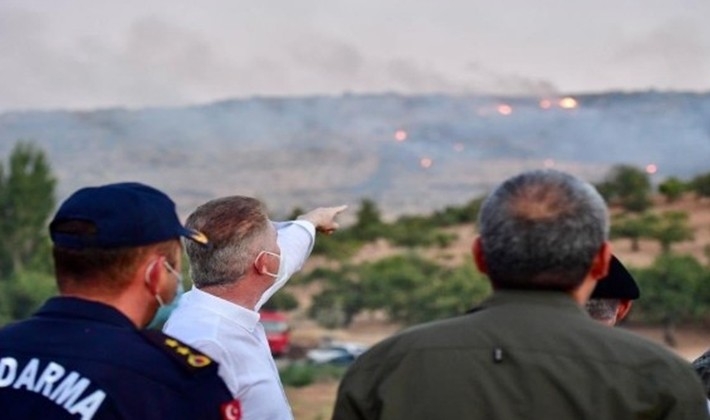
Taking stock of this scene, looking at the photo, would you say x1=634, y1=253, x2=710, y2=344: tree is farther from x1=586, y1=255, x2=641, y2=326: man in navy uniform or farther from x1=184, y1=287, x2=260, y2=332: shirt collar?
x1=184, y1=287, x2=260, y2=332: shirt collar

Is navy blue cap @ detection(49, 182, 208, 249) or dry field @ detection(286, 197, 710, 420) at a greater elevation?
navy blue cap @ detection(49, 182, 208, 249)

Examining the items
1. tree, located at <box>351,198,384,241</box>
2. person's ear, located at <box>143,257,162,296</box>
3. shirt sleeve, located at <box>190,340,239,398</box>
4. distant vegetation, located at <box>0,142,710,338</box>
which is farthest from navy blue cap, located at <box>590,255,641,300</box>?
tree, located at <box>351,198,384,241</box>

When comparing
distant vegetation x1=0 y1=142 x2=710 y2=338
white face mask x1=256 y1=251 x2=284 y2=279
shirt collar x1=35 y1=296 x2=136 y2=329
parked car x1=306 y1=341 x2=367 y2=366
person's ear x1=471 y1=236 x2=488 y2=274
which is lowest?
parked car x1=306 y1=341 x2=367 y2=366

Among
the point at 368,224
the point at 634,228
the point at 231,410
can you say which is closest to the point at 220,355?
the point at 231,410

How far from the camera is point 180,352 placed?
312 cm

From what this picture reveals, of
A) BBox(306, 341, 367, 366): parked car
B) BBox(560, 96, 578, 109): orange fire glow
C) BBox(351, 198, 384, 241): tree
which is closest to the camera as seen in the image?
BBox(306, 341, 367, 366): parked car

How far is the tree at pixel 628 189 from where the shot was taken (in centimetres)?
4050

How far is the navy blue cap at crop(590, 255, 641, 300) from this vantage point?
4102 mm

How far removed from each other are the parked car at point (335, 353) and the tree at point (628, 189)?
11658 mm

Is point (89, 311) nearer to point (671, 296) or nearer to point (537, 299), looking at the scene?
point (537, 299)

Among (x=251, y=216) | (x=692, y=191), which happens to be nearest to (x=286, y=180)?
(x=692, y=191)

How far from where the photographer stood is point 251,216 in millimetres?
4258

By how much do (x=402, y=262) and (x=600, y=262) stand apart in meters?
34.8

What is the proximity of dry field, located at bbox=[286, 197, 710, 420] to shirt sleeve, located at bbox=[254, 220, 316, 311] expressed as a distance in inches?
831
